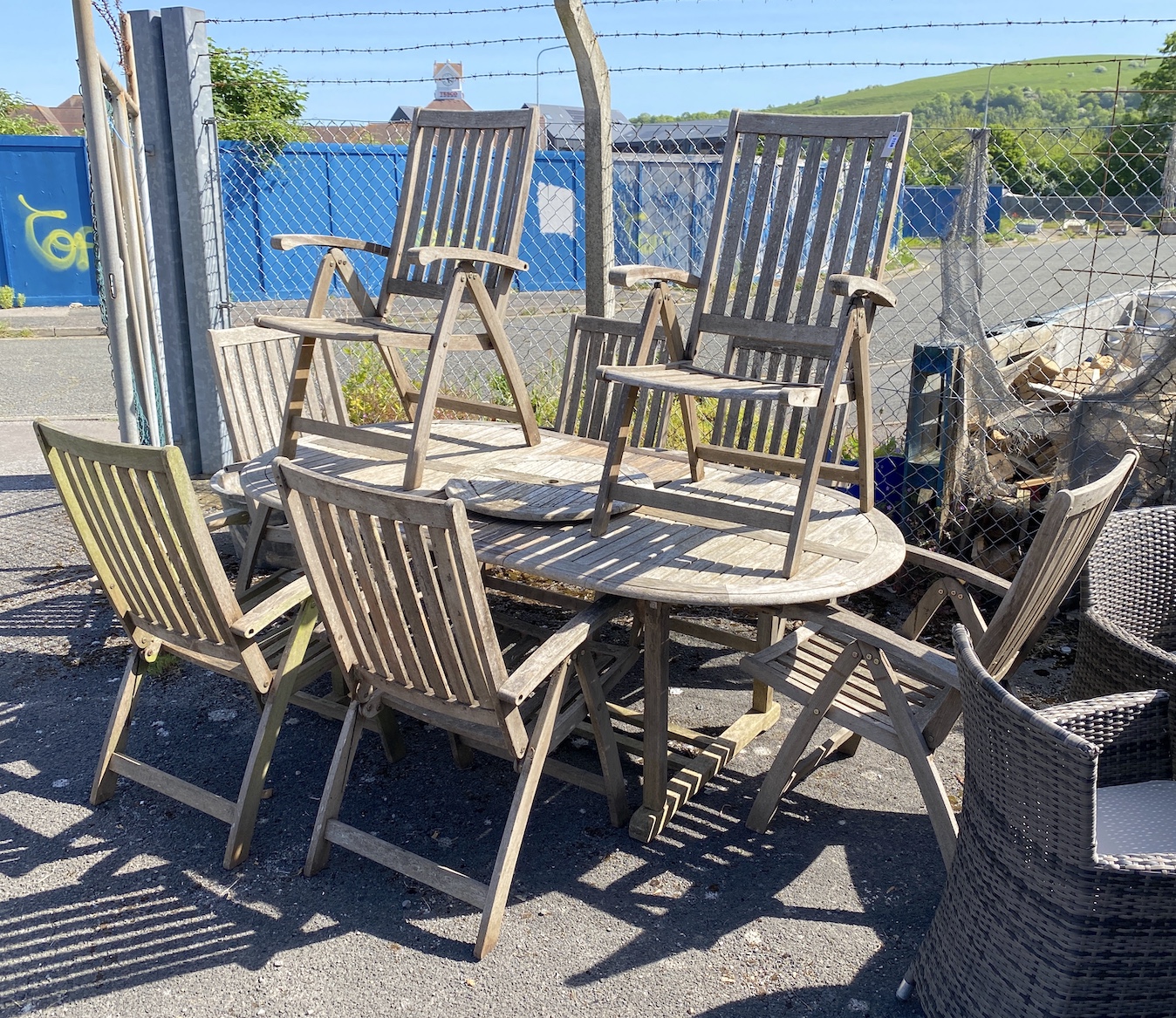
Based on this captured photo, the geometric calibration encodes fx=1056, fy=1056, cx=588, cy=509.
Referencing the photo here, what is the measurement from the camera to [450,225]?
4.25m

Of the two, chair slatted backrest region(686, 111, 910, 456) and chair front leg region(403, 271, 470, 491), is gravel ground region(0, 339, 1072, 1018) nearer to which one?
chair front leg region(403, 271, 470, 491)

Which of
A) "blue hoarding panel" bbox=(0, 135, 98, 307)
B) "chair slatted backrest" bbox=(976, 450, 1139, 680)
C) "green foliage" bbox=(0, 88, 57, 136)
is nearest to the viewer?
"chair slatted backrest" bbox=(976, 450, 1139, 680)

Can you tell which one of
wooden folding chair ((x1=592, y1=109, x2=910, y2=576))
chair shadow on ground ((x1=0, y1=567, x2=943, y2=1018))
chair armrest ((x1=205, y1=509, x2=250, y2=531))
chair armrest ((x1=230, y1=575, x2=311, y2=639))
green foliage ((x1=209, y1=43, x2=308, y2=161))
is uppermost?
green foliage ((x1=209, y1=43, x2=308, y2=161))

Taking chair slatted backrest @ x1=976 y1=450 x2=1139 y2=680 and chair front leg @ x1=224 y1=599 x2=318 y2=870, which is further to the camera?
chair front leg @ x1=224 y1=599 x2=318 y2=870

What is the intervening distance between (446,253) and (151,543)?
1.41m

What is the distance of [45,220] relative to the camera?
15.3m

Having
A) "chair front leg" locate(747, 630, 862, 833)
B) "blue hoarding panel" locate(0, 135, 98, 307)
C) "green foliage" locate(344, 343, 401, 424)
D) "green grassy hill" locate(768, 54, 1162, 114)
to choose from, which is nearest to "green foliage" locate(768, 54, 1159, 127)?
"green grassy hill" locate(768, 54, 1162, 114)

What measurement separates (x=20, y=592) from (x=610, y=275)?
2.95 metres

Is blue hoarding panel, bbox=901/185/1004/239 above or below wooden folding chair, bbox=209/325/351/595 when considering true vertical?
above

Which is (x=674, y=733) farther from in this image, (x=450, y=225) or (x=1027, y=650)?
(x=450, y=225)

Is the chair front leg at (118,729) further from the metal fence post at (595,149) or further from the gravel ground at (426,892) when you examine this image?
the metal fence post at (595,149)

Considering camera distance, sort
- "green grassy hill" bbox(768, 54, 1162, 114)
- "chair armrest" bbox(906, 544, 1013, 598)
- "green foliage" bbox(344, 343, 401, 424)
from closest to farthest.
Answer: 1. "chair armrest" bbox(906, 544, 1013, 598)
2. "green foliage" bbox(344, 343, 401, 424)
3. "green grassy hill" bbox(768, 54, 1162, 114)

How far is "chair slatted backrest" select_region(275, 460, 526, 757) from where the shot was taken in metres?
2.19

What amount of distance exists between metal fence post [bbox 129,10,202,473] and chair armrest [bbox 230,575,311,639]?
3291mm
